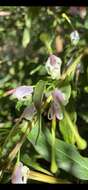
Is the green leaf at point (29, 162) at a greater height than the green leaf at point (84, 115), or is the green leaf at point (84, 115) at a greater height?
the green leaf at point (84, 115)

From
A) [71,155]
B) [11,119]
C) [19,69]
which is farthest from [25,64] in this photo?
[71,155]

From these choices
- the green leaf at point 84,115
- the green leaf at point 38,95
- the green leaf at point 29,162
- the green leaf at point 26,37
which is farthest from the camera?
the green leaf at point 26,37

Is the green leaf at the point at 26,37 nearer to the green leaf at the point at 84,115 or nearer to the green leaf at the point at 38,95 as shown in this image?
the green leaf at the point at 84,115

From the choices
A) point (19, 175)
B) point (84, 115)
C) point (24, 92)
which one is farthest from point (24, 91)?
point (84, 115)

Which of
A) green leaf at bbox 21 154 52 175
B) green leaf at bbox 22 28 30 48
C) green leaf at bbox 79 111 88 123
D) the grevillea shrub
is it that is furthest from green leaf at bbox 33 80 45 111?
green leaf at bbox 22 28 30 48

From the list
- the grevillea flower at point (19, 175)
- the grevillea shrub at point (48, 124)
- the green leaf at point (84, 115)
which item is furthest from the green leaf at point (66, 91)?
the green leaf at point (84, 115)

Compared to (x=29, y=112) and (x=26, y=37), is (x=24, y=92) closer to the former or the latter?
(x=29, y=112)
